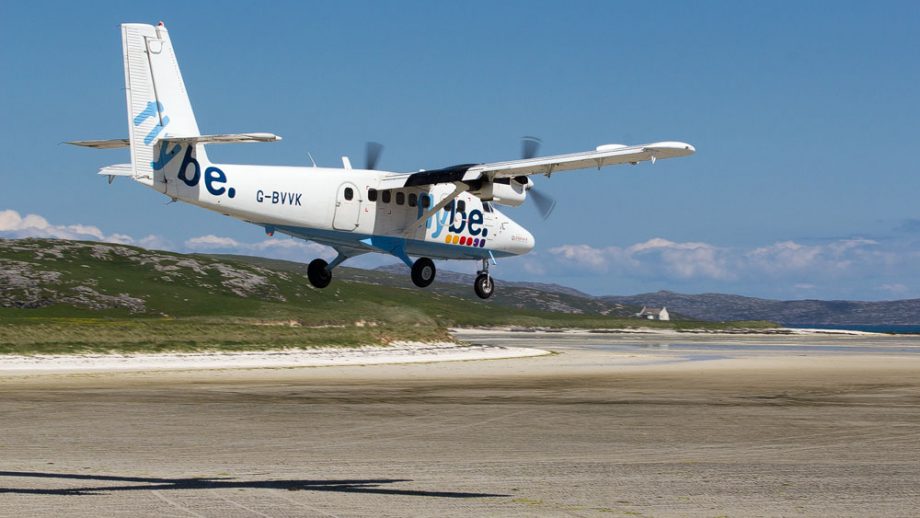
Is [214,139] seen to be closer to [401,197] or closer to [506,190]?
[401,197]

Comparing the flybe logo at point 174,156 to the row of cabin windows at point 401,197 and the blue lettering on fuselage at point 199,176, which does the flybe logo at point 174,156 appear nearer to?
the blue lettering on fuselage at point 199,176

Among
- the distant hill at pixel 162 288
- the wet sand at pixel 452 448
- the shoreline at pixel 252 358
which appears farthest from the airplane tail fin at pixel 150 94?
the distant hill at pixel 162 288

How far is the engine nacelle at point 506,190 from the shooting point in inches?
1876

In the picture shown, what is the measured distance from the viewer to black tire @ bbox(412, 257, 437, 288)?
4834 centimetres

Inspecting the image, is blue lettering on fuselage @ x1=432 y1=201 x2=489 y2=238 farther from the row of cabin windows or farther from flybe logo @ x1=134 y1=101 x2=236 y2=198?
flybe logo @ x1=134 y1=101 x2=236 y2=198

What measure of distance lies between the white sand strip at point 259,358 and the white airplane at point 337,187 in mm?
16405

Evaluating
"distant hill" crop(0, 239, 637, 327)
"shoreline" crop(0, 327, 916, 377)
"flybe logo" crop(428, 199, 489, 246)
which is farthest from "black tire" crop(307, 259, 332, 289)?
"distant hill" crop(0, 239, 637, 327)

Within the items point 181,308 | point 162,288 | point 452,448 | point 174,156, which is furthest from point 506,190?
point 162,288

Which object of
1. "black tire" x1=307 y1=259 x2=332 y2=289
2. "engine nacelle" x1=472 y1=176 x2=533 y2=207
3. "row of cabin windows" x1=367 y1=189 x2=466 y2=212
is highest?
"engine nacelle" x1=472 y1=176 x2=533 y2=207

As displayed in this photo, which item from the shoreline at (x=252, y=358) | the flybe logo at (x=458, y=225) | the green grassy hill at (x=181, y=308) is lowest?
the shoreline at (x=252, y=358)

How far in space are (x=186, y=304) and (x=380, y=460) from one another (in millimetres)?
124085

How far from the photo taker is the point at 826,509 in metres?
18.1

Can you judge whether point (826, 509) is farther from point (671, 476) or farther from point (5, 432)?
point (5, 432)

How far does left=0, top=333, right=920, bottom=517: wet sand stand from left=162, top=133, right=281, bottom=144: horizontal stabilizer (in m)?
8.84
